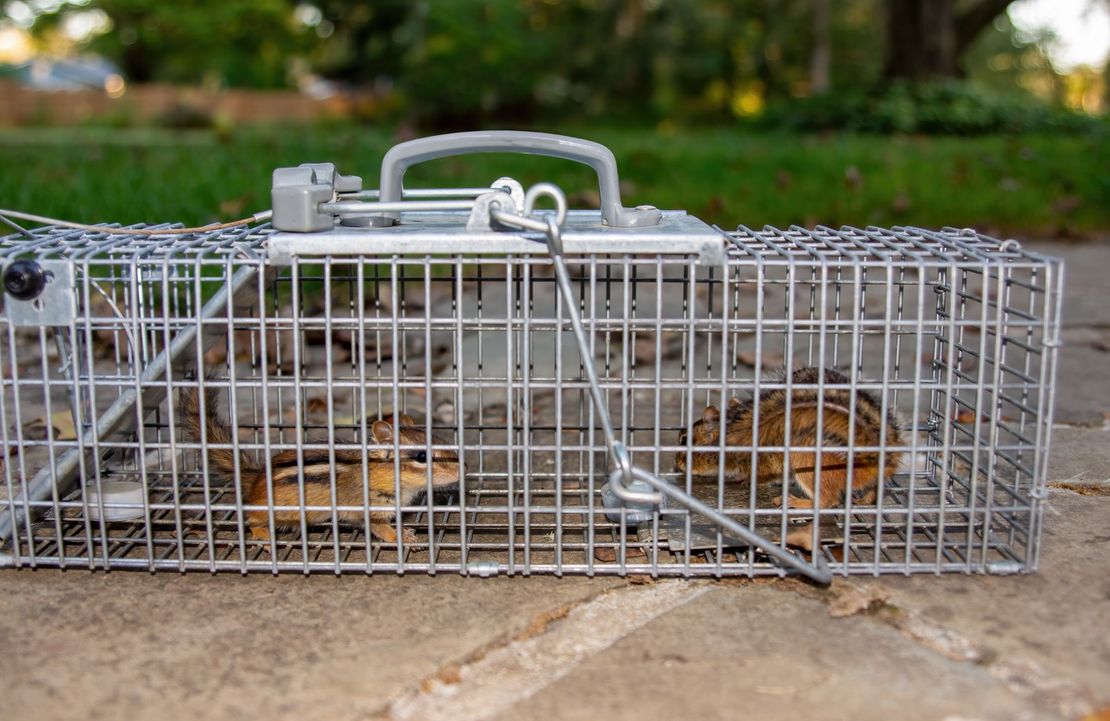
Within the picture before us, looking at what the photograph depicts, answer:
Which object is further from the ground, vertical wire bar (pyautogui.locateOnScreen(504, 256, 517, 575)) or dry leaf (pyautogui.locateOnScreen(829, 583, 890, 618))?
vertical wire bar (pyautogui.locateOnScreen(504, 256, 517, 575))

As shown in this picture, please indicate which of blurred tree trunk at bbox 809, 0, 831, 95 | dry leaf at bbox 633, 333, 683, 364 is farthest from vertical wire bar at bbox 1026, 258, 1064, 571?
blurred tree trunk at bbox 809, 0, 831, 95

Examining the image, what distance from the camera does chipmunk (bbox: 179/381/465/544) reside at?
254 centimetres

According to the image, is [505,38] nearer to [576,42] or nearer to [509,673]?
[576,42]

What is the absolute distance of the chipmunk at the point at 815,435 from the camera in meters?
2.50

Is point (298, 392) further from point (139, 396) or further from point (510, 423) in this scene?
point (510, 423)

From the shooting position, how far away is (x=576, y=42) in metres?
27.6

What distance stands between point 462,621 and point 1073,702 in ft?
3.40

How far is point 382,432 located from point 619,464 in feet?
2.50

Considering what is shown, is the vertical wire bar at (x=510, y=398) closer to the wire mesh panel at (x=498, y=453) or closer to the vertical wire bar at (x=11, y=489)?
the wire mesh panel at (x=498, y=453)

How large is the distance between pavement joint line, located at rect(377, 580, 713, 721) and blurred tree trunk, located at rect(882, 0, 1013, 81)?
13774 mm

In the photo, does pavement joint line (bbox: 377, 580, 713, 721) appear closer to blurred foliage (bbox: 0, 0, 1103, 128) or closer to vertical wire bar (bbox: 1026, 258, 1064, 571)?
vertical wire bar (bbox: 1026, 258, 1064, 571)

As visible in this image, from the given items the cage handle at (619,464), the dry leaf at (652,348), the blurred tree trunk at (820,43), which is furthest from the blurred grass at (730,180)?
the blurred tree trunk at (820,43)

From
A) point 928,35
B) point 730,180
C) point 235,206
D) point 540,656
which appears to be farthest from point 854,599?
point 928,35

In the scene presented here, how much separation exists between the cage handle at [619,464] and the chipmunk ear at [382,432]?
69 cm
